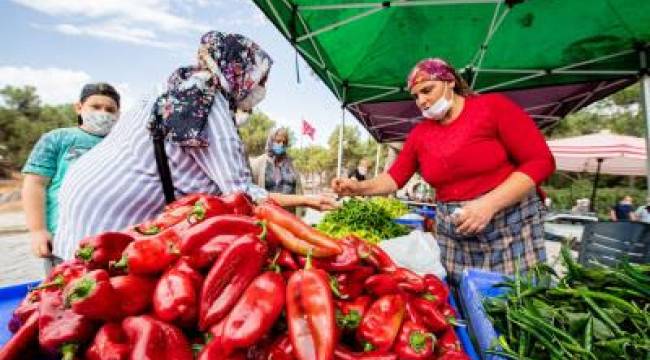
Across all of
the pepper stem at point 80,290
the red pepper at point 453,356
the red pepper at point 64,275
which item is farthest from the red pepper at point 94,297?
the red pepper at point 453,356

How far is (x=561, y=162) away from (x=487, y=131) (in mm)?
15200

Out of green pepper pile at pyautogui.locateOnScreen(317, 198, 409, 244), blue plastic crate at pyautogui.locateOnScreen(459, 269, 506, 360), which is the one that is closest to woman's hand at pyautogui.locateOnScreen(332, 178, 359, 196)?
green pepper pile at pyautogui.locateOnScreen(317, 198, 409, 244)

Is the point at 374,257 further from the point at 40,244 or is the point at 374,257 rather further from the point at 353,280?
the point at 40,244

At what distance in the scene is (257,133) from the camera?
2292 inches

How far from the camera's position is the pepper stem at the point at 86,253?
1175 millimetres

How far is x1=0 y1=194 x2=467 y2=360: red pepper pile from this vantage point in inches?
39.9

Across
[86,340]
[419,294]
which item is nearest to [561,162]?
[419,294]

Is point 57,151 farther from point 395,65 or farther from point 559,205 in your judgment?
point 559,205

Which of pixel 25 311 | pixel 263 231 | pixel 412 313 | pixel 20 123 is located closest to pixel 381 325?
pixel 412 313

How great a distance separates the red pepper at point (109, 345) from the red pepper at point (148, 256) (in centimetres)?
17

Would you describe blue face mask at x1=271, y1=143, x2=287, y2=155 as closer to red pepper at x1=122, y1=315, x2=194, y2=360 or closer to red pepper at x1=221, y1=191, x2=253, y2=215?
red pepper at x1=221, y1=191, x2=253, y2=215

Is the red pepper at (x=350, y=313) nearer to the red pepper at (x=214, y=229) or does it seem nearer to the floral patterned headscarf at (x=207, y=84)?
the red pepper at (x=214, y=229)

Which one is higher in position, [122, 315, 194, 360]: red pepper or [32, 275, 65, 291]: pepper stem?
[32, 275, 65, 291]: pepper stem

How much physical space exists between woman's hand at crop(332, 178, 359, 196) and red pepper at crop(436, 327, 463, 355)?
1.79 m
